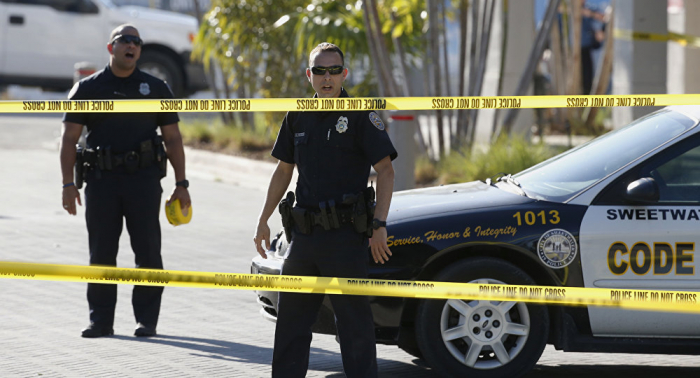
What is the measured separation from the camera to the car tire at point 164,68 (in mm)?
18219

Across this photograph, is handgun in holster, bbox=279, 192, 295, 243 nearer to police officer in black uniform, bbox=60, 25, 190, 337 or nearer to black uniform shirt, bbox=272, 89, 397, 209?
black uniform shirt, bbox=272, 89, 397, 209

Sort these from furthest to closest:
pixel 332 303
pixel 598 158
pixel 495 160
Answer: pixel 495 160 → pixel 598 158 → pixel 332 303

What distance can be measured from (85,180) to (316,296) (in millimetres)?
2188

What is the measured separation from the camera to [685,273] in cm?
495

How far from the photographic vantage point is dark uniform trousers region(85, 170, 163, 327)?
6109mm

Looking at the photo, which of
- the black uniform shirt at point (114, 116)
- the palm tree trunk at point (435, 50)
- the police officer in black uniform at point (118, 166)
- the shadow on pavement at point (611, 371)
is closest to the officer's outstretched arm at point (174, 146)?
the police officer in black uniform at point (118, 166)

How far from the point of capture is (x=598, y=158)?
5.50m

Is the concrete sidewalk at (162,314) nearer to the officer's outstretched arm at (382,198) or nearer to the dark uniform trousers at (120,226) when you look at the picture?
the dark uniform trousers at (120,226)

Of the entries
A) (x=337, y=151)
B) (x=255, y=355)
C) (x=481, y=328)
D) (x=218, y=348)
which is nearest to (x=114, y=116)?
(x=218, y=348)

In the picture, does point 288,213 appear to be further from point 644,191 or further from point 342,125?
point 644,191

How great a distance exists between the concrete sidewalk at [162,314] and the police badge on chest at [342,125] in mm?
1499

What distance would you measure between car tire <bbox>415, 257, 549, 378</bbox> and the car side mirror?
633 mm

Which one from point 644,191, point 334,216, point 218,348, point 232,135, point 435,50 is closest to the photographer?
point 334,216

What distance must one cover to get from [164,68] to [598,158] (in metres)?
13.9
